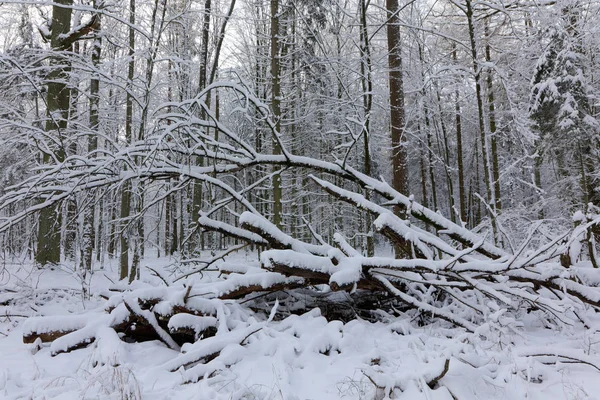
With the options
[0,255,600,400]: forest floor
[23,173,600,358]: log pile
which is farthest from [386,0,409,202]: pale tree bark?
[0,255,600,400]: forest floor

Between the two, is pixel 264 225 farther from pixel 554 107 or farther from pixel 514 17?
pixel 554 107

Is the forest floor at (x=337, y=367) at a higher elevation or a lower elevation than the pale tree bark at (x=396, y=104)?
lower

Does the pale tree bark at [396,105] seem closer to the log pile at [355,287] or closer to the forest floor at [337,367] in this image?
the log pile at [355,287]

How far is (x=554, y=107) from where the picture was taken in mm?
12133

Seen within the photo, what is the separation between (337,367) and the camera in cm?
279

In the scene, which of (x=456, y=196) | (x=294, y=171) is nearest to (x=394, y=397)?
(x=294, y=171)

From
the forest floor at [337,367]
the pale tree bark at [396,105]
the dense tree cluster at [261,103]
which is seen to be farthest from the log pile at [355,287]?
the pale tree bark at [396,105]

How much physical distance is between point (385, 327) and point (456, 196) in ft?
98.8

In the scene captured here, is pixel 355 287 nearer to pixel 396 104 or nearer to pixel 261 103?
pixel 261 103

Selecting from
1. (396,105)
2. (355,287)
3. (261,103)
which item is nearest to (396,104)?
(396,105)

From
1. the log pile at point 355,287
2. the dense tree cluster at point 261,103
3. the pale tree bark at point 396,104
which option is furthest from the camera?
the pale tree bark at point 396,104

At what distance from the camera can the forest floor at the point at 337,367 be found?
2.31m

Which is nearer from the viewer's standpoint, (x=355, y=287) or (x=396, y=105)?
(x=355, y=287)

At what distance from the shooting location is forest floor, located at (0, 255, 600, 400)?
2.31 meters
